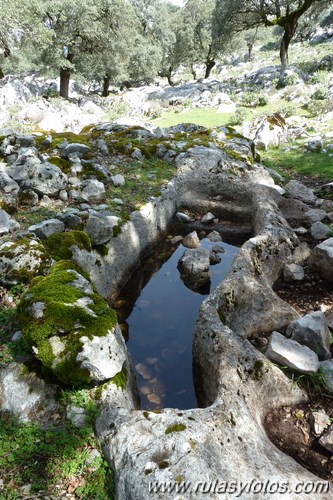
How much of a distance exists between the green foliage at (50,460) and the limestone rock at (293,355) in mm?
3146

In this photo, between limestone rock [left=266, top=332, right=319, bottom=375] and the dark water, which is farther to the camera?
the dark water

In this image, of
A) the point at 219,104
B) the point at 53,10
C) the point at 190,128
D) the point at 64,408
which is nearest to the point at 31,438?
the point at 64,408

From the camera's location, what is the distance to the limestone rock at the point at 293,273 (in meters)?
8.23

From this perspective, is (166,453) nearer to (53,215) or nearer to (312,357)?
(312,357)

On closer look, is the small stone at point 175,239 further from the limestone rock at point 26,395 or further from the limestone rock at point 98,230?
the limestone rock at point 26,395

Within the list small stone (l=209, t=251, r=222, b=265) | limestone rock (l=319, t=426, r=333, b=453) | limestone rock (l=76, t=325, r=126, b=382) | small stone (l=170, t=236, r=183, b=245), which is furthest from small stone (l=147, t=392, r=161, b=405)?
small stone (l=170, t=236, r=183, b=245)

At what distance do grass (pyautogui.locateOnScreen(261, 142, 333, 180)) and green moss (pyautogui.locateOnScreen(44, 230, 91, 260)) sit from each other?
1139 centimetres

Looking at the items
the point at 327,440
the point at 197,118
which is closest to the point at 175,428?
the point at 327,440

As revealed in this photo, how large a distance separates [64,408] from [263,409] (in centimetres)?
300

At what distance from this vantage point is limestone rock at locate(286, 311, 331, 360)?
561 cm

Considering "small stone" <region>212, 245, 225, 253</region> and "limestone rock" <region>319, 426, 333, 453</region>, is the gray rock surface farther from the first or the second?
"limestone rock" <region>319, 426, 333, 453</region>

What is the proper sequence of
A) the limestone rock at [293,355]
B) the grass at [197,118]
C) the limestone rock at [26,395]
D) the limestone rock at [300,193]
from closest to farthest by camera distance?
1. the limestone rock at [26,395]
2. the limestone rock at [293,355]
3. the limestone rock at [300,193]
4. the grass at [197,118]

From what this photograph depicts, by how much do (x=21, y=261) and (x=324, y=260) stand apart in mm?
6822

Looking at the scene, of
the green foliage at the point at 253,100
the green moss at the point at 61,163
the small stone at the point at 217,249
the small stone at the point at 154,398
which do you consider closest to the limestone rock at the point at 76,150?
the green moss at the point at 61,163
